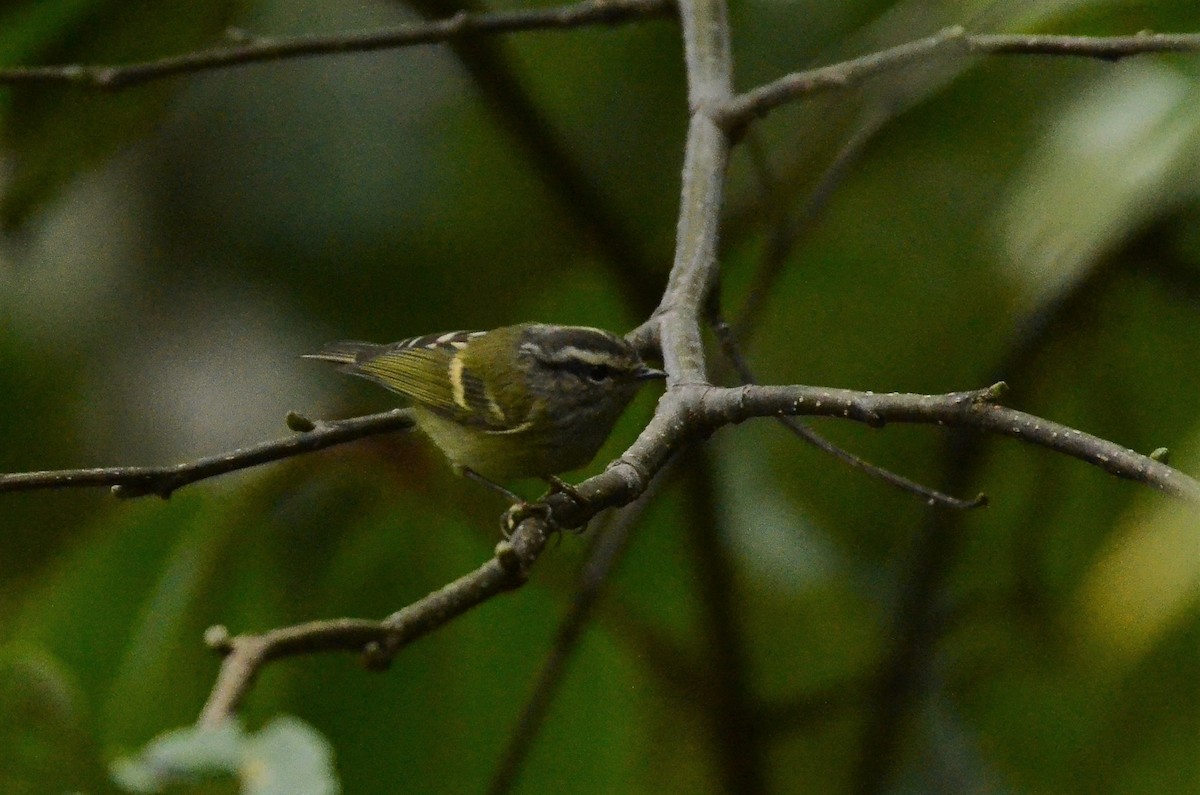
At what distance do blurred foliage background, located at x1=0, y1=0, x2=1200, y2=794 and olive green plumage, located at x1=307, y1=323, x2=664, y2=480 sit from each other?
0.91 ft

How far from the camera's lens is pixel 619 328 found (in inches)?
124

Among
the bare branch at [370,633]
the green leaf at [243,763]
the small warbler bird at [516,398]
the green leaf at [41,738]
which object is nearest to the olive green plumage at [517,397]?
the small warbler bird at [516,398]

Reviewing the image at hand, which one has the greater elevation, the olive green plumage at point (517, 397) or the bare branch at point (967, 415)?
the olive green plumage at point (517, 397)

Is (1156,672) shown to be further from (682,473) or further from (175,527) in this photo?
(175,527)

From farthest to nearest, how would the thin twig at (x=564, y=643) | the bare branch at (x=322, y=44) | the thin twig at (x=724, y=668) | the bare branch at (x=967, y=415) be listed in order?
the thin twig at (x=724, y=668), the thin twig at (x=564, y=643), the bare branch at (x=322, y=44), the bare branch at (x=967, y=415)

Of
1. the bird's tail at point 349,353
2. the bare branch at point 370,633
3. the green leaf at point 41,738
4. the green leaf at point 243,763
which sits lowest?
the green leaf at point 243,763

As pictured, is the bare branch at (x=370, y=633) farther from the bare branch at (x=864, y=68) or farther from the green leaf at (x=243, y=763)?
the bare branch at (x=864, y=68)

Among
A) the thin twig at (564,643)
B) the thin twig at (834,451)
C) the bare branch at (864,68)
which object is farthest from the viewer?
the thin twig at (564,643)

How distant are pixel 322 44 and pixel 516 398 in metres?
0.77

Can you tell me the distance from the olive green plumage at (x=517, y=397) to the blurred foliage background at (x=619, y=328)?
277 millimetres

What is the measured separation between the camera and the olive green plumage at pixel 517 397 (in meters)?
2.50

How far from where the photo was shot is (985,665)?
10.2 feet

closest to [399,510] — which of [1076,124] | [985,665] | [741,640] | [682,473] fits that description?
[682,473]

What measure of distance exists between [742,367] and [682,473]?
1055 millimetres
